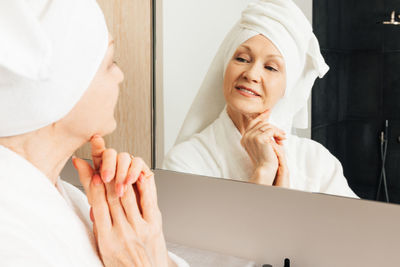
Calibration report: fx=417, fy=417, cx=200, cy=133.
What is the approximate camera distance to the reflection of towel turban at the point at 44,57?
0.52 m

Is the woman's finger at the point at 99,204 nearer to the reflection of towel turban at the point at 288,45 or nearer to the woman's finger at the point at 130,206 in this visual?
the woman's finger at the point at 130,206

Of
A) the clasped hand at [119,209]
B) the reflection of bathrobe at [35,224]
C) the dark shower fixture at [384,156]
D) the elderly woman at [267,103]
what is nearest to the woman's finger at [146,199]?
the clasped hand at [119,209]

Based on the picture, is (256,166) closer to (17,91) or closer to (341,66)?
(341,66)

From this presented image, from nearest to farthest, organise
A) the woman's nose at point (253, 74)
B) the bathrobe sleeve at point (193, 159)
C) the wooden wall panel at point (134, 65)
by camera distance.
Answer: the woman's nose at point (253, 74)
the bathrobe sleeve at point (193, 159)
the wooden wall panel at point (134, 65)

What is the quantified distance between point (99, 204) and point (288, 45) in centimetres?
57

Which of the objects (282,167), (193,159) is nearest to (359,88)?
(282,167)

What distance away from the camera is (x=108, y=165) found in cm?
69

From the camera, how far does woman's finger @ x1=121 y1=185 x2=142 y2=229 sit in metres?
0.71

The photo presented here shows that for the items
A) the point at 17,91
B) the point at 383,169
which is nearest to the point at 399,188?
the point at 383,169

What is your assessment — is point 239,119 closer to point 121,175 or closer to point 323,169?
point 323,169

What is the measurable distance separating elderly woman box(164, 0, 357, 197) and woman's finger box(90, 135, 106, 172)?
0.44 meters

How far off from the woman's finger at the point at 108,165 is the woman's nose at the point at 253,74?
45 cm

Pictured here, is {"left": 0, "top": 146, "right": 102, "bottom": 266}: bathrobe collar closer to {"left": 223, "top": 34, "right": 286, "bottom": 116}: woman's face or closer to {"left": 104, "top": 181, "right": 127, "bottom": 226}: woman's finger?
{"left": 104, "top": 181, "right": 127, "bottom": 226}: woman's finger

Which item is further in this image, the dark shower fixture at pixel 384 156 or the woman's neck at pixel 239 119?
the woman's neck at pixel 239 119
